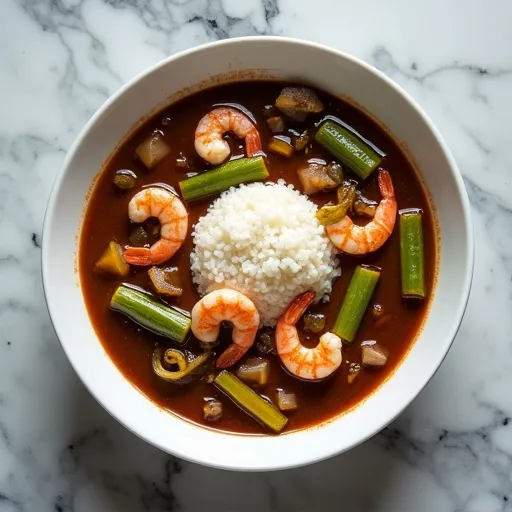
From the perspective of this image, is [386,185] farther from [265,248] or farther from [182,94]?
[182,94]

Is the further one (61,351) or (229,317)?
(61,351)

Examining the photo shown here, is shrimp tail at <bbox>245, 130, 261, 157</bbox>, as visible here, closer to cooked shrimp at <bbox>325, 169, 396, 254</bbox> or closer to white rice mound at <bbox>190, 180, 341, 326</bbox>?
white rice mound at <bbox>190, 180, 341, 326</bbox>

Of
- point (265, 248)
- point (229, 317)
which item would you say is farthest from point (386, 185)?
point (229, 317)

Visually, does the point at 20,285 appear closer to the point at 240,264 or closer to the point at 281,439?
the point at 240,264

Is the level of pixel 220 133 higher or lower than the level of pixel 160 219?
higher

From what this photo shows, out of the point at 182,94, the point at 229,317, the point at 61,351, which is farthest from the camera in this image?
the point at 61,351

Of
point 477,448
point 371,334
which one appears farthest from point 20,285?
point 477,448

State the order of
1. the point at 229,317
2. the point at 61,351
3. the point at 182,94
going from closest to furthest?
the point at 229,317 → the point at 182,94 → the point at 61,351
